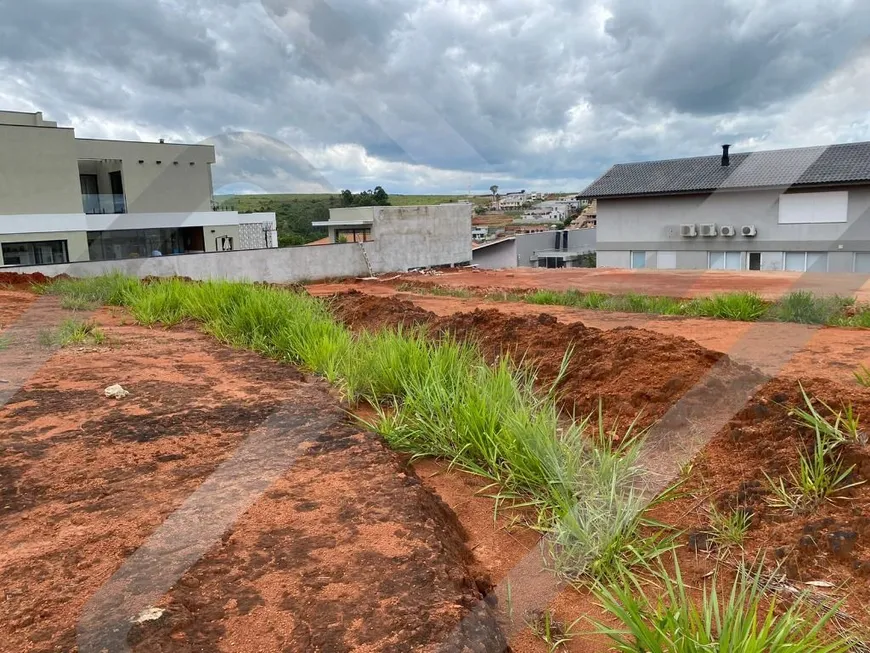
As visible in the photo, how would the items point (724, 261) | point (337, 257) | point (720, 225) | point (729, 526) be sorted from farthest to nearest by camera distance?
point (724, 261) < point (720, 225) < point (337, 257) < point (729, 526)

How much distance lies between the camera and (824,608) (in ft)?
7.42

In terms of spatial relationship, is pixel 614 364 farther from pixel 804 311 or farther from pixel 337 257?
pixel 337 257

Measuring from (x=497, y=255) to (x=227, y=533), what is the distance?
3966 centimetres

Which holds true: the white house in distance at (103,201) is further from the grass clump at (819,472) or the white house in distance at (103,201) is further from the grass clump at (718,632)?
the grass clump at (718,632)

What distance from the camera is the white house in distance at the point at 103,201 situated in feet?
86.9

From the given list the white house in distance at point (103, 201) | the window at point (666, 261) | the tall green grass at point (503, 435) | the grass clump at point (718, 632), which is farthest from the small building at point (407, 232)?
the grass clump at point (718, 632)

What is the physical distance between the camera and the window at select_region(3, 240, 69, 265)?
25469mm

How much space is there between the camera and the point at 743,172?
30.5 meters

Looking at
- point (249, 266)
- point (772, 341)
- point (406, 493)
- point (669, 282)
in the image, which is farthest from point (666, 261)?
point (406, 493)

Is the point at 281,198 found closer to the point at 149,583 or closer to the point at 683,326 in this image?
the point at 683,326

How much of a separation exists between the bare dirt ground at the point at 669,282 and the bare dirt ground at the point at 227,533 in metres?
15.4

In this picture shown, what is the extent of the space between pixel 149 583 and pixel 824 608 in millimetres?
2422

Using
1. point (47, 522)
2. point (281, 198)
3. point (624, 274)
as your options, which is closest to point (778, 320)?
point (47, 522)

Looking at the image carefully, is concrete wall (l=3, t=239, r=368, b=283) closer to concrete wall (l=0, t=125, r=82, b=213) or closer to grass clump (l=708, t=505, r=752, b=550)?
concrete wall (l=0, t=125, r=82, b=213)
